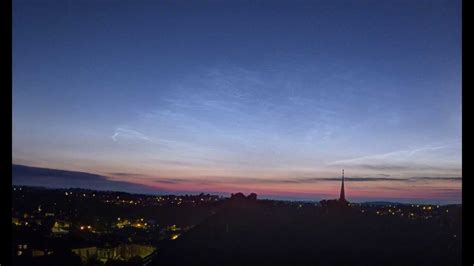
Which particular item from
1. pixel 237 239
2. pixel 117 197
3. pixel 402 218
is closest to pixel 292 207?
pixel 402 218

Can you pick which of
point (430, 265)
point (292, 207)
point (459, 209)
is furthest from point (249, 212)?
point (459, 209)

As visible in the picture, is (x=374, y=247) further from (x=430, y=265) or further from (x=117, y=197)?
(x=117, y=197)

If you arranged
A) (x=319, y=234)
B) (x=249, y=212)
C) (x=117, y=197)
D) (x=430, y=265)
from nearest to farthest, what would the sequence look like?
(x=430, y=265), (x=319, y=234), (x=249, y=212), (x=117, y=197)

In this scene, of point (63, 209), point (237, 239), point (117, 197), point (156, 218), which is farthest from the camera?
point (117, 197)

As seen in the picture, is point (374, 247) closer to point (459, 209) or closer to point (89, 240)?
point (89, 240)
